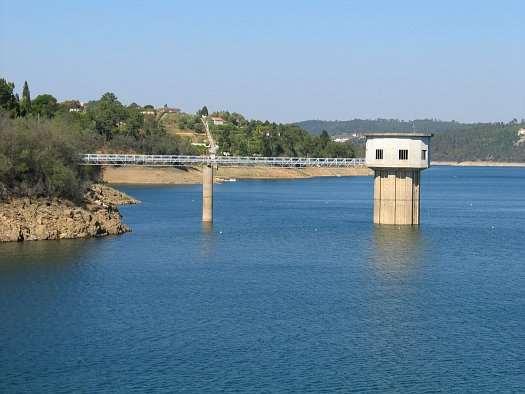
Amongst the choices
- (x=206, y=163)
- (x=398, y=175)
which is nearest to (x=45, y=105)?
(x=206, y=163)

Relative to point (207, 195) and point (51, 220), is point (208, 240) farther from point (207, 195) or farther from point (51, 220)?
point (207, 195)

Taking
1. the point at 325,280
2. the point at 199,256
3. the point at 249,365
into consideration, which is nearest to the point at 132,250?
the point at 199,256

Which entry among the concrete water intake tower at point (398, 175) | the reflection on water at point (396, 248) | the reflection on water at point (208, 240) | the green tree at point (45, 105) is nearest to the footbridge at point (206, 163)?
the reflection on water at point (208, 240)

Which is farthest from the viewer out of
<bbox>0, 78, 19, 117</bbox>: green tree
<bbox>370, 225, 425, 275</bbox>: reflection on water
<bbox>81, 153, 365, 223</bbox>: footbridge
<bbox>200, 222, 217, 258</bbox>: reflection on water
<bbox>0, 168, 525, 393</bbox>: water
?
<bbox>0, 78, 19, 117</bbox>: green tree

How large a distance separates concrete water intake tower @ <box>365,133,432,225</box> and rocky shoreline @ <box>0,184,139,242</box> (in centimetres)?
2557

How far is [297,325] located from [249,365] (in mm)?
8043

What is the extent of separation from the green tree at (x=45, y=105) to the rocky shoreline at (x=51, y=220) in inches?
3054

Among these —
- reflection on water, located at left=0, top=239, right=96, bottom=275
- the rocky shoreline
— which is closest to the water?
reflection on water, located at left=0, top=239, right=96, bottom=275

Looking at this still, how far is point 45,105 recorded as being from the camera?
176 m

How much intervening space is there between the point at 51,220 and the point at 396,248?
27.8 meters

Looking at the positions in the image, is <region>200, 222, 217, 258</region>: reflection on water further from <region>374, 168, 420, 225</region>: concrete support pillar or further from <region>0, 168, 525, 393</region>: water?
<region>374, 168, 420, 225</region>: concrete support pillar

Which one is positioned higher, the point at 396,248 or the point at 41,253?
the point at 41,253

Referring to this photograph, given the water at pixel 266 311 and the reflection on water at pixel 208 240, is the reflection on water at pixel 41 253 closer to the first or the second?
the water at pixel 266 311

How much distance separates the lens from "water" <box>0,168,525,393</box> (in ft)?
139
